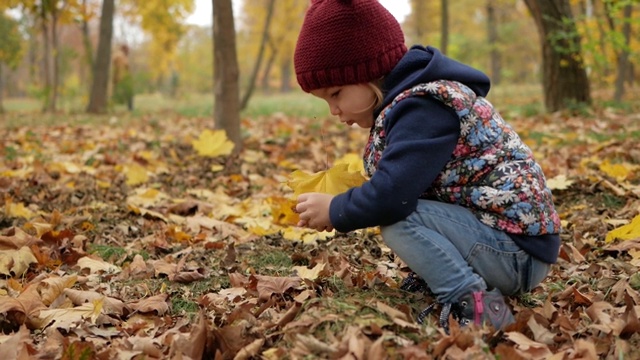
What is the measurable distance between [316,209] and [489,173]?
550 mm

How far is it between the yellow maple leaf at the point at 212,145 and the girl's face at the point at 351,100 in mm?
3070

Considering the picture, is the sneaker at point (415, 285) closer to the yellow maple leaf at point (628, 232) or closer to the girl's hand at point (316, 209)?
the girl's hand at point (316, 209)

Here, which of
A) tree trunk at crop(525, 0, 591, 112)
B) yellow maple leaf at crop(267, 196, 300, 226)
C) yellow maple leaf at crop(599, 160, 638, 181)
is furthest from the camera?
tree trunk at crop(525, 0, 591, 112)

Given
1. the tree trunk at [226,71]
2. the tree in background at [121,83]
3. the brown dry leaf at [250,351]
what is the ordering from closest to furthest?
the brown dry leaf at [250,351] < the tree trunk at [226,71] < the tree in background at [121,83]

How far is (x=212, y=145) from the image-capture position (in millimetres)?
5207

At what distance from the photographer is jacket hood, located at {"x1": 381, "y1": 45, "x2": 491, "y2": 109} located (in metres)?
1.98

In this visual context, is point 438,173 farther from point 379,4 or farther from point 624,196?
point 624,196

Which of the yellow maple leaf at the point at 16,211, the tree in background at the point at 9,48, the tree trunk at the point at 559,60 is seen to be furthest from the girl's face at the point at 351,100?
the tree in background at the point at 9,48

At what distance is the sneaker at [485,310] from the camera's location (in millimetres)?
1914

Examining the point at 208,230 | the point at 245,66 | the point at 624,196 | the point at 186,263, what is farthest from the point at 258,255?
the point at 245,66

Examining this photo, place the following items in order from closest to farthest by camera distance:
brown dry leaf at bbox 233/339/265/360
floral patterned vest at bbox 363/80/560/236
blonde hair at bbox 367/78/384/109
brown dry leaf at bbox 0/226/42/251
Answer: brown dry leaf at bbox 233/339/265/360, floral patterned vest at bbox 363/80/560/236, blonde hair at bbox 367/78/384/109, brown dry leaf at bbox 0/226/42/251

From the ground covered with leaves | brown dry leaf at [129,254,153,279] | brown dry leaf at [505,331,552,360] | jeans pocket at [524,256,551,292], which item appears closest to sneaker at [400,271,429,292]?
the ground covered with leaves

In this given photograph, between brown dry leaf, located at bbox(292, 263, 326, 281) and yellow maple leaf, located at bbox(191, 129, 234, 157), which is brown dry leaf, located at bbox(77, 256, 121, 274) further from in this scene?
yellow maple leaf, located at bbox(191, 129, 234, 157)

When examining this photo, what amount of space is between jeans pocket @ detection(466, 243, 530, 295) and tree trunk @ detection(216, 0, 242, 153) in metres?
3.78
